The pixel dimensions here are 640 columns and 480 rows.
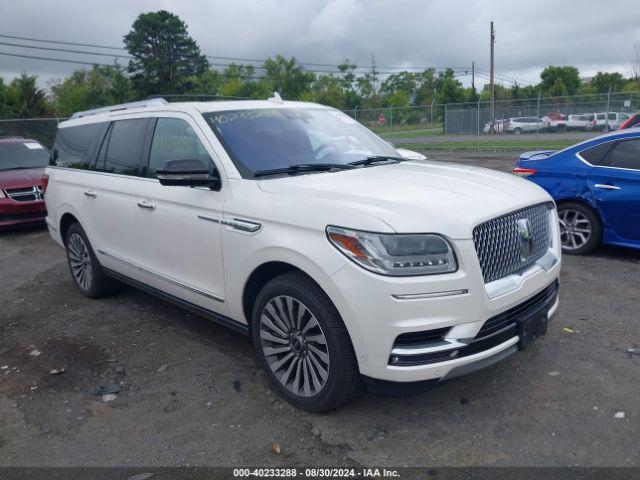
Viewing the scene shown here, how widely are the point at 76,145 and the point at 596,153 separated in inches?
224

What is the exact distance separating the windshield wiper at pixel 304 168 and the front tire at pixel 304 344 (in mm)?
800

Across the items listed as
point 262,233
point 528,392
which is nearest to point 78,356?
point 262,233

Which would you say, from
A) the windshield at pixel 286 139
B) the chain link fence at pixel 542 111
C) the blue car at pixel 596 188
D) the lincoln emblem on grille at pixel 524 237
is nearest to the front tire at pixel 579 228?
the blue car at pixel 596 188

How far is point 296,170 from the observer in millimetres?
3945

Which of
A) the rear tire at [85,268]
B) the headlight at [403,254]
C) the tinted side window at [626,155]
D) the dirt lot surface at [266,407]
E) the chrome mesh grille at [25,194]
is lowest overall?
the dirt lot surface at [266,407]

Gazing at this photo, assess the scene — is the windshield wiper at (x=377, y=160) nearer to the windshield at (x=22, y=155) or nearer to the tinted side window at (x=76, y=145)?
the tinted side window at (x=76, y=145)

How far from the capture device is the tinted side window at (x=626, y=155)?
624 centimetres

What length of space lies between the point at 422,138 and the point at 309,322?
27708 millimetres

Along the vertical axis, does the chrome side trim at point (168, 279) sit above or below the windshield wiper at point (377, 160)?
below

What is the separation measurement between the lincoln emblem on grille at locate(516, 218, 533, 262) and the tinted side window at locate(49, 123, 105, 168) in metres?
4.01

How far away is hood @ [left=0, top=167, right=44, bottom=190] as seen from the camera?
980 centimetres

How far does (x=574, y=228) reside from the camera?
6797 mm

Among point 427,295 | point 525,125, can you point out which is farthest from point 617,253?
point 525,125

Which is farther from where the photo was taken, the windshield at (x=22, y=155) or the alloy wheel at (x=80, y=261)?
the windshield at (x=22, y=155)
